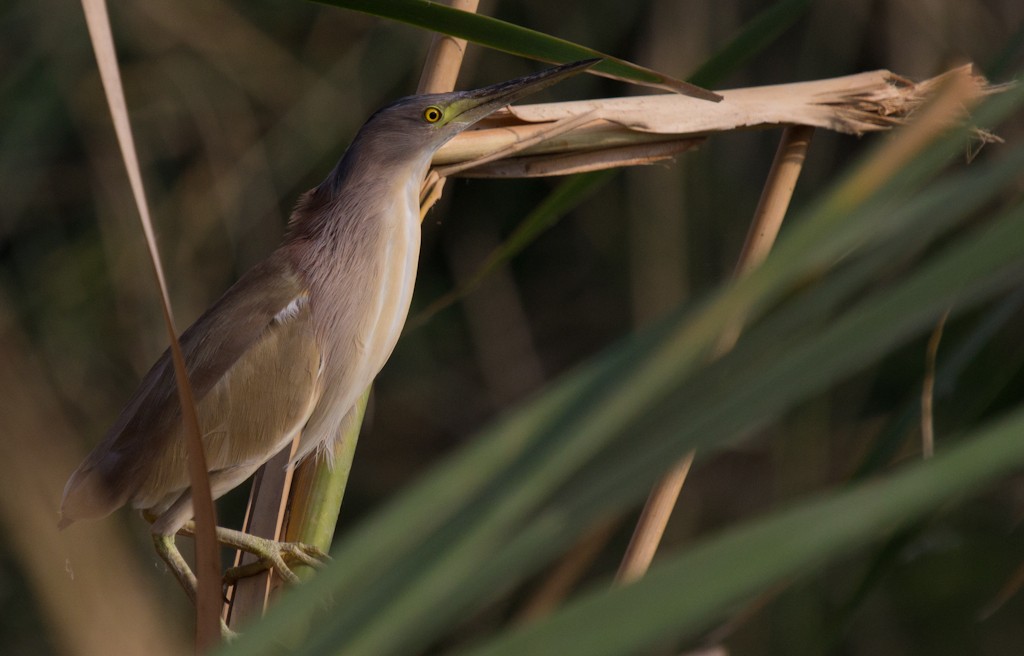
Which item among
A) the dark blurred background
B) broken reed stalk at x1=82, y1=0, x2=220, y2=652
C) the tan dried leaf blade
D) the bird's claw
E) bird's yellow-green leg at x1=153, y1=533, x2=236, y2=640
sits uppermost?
the dark blurred background

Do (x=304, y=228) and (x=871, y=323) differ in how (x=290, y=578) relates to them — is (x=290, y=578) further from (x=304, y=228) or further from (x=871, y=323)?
(x=871, y=323)

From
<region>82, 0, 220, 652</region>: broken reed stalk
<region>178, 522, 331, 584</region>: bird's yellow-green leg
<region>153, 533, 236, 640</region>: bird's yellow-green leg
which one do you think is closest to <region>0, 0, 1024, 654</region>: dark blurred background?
<region>153, 533, 236, 640</region>: bird's yellow-green leg

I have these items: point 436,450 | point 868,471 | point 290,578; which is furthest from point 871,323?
point 436,450

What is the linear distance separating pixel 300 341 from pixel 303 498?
0.71 ft

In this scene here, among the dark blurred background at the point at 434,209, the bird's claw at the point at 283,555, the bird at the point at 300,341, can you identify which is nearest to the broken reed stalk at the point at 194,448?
the bird's claw at the point at 283,555

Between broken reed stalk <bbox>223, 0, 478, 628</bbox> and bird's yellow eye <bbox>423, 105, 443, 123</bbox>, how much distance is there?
0.08 ft

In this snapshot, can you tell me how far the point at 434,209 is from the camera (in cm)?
201

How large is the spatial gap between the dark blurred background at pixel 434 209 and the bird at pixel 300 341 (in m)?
0.80

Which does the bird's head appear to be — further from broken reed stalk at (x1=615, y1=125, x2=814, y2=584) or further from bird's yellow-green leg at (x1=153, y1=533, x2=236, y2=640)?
bird's yellow-green leg at (x1=153, y1=533, x2=236, y2=640)

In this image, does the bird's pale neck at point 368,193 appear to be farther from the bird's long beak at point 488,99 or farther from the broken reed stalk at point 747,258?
the broken reed stalk at point 747,258

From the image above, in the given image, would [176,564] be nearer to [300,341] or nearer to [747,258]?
[300,341]

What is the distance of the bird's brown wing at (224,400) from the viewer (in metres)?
1.07

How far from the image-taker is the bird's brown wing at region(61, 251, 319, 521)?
1067mm

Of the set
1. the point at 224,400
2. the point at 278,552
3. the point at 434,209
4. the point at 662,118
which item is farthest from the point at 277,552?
the point at 434,209
